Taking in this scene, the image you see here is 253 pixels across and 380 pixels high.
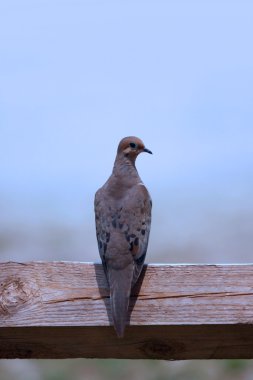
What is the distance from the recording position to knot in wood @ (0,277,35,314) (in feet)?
10.8

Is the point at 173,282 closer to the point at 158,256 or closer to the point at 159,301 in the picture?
the point at 159,301

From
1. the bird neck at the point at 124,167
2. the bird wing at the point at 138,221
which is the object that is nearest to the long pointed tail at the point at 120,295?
the bird wing at the point at 138,221

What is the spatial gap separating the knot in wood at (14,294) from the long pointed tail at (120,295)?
26 centimetres

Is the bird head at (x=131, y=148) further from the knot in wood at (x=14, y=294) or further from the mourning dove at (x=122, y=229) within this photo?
the knot in wood at (x=14, y=294)

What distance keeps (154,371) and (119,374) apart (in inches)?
11.8

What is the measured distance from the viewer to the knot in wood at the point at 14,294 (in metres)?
3.30

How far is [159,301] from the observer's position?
331 cm

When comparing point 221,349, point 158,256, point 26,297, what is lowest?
point 158,256

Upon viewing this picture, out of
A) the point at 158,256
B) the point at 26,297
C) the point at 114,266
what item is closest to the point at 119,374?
the point at 114,266

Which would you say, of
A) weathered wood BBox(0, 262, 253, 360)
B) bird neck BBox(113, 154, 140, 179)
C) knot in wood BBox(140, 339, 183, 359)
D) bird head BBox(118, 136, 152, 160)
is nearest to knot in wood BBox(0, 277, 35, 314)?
weathered wood BBox(0, 262, 253, 360)

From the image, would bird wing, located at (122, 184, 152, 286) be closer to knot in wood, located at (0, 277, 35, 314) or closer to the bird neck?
the bird neck

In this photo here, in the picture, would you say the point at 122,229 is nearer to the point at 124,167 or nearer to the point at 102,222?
the point at 102,222

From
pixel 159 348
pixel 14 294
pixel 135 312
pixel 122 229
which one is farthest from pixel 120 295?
pixel 122 229

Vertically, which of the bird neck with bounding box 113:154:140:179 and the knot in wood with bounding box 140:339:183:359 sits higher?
the bird neck with bounding box 113:154:140:179
